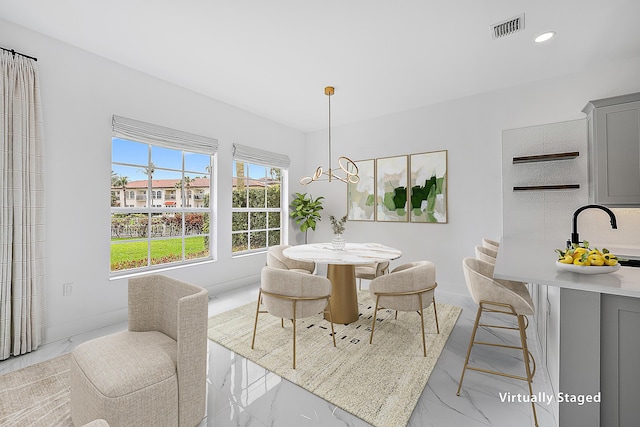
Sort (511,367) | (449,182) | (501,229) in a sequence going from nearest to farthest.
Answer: (511,367), (501,229), (449,182)

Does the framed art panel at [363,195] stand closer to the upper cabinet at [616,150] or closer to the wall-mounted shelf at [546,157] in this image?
the wall-mounted shelf at [546,157]

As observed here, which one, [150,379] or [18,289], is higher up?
[18,289]

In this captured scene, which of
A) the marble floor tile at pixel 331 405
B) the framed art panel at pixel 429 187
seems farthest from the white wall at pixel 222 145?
the marble floor tile at pixel 331 405

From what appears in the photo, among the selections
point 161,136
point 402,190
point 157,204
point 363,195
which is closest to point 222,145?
point 161,136

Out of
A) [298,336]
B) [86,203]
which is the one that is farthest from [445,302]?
[86,203]

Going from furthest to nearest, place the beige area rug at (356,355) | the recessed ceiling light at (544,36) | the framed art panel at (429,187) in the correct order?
the framed art panel at (429,187)
the recessed ceiling light at (544,36)
the beige area rug at (356,355)

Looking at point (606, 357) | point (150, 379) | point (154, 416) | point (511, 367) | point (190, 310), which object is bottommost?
point (511, 367)

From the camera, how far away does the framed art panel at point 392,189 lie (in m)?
4.42

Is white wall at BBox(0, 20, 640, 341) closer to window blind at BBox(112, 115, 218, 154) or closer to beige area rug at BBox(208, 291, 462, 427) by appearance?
window blind at BBox(112, 115, 218, 154)

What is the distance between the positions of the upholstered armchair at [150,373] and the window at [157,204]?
6.27 ft

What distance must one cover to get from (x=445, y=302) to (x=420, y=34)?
3125 millimetres

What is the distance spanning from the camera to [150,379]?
136cm

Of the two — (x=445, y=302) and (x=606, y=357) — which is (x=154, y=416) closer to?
(x=606, y=357)

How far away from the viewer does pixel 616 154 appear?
8.90 ft
